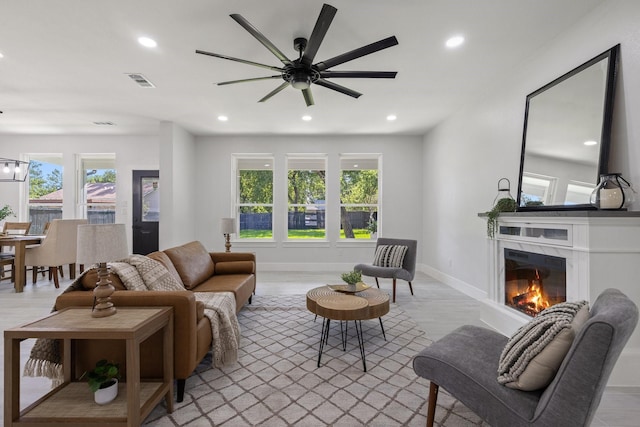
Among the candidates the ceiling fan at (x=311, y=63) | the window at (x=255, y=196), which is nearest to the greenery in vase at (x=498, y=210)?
the ceiling fan at (x=311, y=63)

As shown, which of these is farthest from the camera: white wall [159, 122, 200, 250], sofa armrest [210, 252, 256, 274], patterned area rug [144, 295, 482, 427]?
white wall [159, 122, 200, 250]

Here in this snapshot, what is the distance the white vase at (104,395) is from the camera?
1.50 m

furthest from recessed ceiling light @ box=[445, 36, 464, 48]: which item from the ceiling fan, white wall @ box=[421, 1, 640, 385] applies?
white wall @ box=[421, 1, 640, 385]

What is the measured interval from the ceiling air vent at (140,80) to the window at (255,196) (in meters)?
2.61

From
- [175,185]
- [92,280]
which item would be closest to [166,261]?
[92,280]

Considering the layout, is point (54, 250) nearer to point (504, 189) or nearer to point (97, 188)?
point (97, 188)

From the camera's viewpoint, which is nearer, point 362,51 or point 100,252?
point 100,252

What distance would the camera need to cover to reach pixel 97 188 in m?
6.29

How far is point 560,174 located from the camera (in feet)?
8.19

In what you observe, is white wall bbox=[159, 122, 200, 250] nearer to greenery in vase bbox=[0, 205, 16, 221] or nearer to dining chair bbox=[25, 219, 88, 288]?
dining chair bbox=[25, 219, 88, 288]

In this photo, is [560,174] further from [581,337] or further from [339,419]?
[339,419]

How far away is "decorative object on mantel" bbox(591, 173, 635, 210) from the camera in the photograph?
199cm

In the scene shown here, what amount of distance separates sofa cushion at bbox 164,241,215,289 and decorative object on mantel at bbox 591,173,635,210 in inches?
142

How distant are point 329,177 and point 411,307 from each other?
324 centimetres
